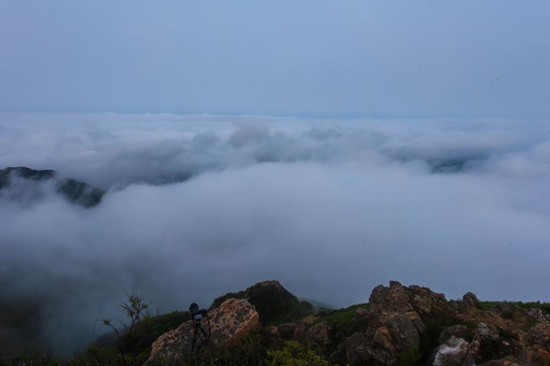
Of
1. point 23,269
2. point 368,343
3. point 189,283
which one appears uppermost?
point 368,343

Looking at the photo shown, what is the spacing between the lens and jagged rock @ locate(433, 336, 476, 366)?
1337cm

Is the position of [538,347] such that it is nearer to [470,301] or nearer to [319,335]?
[470,301]

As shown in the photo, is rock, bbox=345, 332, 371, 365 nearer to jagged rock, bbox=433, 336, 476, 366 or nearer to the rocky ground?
the rocky ground

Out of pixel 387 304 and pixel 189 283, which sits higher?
pixel 387 304

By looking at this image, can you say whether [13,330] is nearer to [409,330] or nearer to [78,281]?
[78,281]

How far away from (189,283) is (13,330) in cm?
8073

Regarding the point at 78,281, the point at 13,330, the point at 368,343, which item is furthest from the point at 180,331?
the point at 78,281

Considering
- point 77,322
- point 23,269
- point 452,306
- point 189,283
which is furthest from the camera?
point 189,283

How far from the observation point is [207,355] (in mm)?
12766

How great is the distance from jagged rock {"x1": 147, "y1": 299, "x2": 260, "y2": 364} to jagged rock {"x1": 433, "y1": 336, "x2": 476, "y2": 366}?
22.8 feet

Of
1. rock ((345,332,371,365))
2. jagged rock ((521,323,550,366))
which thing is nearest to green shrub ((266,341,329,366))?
rock ((345,332,371,365))

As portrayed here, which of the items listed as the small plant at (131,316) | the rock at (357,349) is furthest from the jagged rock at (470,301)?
the small plant at (131,316)

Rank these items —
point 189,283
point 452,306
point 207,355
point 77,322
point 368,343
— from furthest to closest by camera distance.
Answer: point 189,283
point 77,322
point 452,306
point 368,343
point 207,355

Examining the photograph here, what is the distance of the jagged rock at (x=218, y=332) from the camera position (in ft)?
49.6
